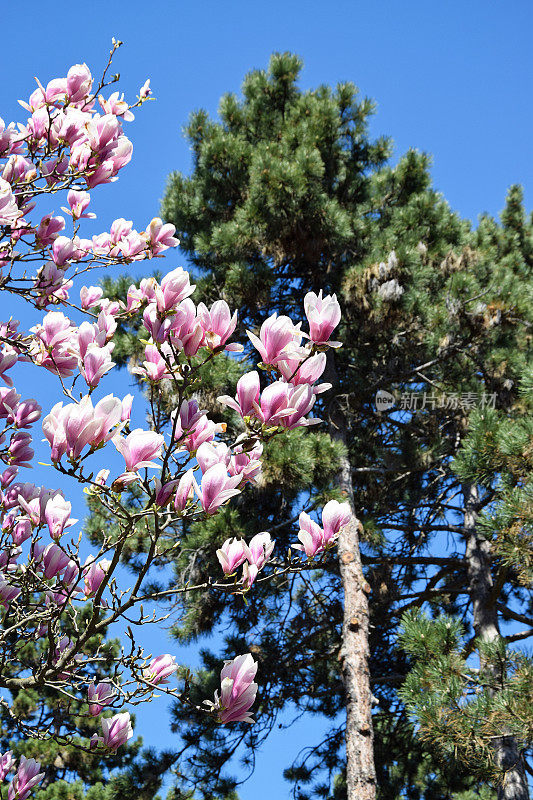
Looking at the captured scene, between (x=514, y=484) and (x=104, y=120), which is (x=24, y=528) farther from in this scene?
(x=514, y=484)

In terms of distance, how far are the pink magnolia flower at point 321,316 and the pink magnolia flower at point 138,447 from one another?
39 cm

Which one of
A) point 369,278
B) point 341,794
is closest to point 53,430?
point 369,278

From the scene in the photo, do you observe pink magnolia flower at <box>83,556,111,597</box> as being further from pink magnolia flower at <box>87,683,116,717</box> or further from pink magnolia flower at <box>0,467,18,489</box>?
pink magnolia flower at <box>0,467,18,489</box>

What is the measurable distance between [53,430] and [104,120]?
3.75 feet

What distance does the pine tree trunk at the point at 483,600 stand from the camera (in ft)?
16.9

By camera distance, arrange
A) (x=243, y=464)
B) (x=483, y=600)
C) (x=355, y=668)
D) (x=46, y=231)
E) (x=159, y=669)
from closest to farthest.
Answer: (x=243, y=464) < (x=159, y=669) < (x=46, y=231) < (x=355, y=668) < (x=483, y=600)

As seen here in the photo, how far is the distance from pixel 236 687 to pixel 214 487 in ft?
1.42

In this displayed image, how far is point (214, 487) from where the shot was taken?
52.2 inches

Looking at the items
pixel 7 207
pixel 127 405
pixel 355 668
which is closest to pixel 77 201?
pixel 7 207

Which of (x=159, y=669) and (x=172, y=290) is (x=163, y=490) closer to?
(x=172, y=290)

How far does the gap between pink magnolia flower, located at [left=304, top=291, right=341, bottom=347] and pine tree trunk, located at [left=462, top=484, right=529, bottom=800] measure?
188 inches

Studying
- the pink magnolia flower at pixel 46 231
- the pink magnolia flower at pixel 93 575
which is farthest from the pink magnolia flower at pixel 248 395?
the pink magnolia flower at pixel 46 231

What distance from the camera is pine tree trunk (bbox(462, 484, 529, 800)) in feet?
16.9

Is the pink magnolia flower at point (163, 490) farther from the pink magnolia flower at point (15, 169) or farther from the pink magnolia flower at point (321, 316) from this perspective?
the pink magnolia flower at point (15, 169)
